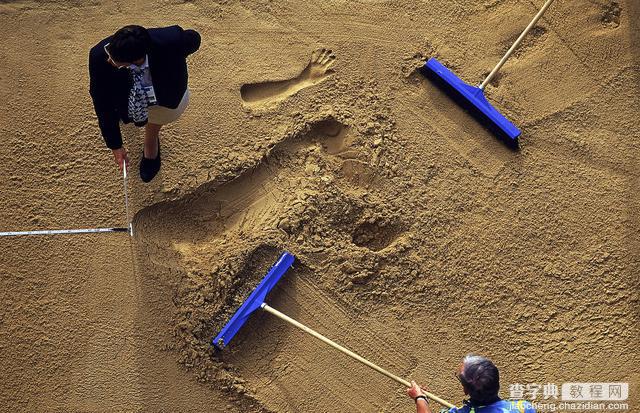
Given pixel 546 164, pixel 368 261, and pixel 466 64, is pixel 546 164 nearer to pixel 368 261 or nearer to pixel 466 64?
pixel 466 64

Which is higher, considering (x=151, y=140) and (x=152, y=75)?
(x=152, y=75)

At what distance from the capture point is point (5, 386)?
4602mm

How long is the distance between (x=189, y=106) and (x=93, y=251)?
116 centimetres

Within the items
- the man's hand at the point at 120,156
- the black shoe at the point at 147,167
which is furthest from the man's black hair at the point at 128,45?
the black shoe at the point at 147,167

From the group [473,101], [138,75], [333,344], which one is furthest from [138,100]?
[473,101]

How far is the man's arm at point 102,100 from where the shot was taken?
3.80m

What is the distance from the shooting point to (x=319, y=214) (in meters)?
4.74

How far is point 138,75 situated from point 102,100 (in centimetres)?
24

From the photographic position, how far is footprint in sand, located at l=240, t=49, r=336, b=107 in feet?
16.4

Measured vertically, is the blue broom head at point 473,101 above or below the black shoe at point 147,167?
above

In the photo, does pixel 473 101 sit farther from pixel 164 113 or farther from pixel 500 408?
pixel 500 408

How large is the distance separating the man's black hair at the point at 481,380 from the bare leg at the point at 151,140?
2.37m

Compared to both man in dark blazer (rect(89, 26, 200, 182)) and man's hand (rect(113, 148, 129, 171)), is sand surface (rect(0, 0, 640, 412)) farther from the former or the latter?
man in dark blazer (rect(89, 26, 200, 182))

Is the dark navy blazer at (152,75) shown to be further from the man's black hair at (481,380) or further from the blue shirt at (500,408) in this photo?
the blue shirt at (500,408)
